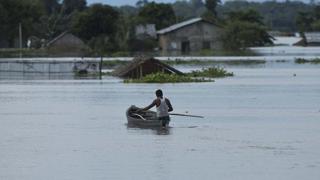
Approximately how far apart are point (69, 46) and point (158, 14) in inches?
892

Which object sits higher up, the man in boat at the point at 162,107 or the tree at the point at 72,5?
the tree at the point at 72,5

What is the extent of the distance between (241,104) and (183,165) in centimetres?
1892

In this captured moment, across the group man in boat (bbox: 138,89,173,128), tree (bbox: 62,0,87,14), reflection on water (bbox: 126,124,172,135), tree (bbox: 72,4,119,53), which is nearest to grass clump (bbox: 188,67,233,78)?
reflection on water (bbox: 126,124,172,135)

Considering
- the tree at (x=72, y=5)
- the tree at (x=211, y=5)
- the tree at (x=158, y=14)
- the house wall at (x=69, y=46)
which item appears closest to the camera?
the house wall at (x=69, y=46)

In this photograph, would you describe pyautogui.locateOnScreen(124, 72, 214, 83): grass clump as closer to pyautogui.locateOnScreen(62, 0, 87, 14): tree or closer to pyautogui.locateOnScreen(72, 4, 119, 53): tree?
pyautogui.locateOnScreen(72, 4, 119, 53): tree

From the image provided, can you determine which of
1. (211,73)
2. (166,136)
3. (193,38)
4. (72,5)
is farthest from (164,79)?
(72,5)

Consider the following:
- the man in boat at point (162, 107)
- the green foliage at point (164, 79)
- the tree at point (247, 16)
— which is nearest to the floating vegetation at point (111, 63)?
the green foliage at point (164, 79)

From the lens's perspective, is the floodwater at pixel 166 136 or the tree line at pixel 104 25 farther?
the tree line at pixel 104 25

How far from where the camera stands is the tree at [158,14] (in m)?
131

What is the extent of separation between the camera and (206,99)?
40438 mm

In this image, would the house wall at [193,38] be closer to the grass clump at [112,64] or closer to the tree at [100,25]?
the tree at [100,25]

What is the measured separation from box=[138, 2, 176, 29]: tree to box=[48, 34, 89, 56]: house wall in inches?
620

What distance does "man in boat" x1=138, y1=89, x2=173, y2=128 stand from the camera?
25.5 metres

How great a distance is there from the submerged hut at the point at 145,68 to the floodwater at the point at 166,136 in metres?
12.5
